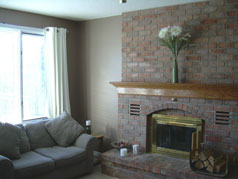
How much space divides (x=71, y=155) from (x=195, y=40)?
97.7 inches

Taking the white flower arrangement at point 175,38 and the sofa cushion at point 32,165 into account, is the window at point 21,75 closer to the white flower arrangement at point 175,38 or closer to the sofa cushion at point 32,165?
the sofa cushion at point 32,165

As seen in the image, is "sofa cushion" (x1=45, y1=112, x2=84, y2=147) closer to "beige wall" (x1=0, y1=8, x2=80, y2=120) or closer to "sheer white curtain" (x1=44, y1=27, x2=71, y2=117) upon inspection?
"sheer white curtain" (x1=44, y1=27, x2=71, y2=117)

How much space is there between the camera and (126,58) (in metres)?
4.35

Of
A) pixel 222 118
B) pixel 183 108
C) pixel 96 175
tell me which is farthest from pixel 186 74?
pixel 96 175

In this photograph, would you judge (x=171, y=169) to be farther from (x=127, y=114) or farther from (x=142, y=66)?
(x=142, y=66)

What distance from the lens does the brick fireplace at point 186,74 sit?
3.45m

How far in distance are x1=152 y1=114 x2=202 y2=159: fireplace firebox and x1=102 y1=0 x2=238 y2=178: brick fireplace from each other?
102 millimetres

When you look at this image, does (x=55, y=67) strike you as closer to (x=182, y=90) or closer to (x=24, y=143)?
(x=24, y=143)

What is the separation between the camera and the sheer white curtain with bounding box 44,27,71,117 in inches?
183

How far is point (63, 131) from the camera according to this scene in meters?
4.16

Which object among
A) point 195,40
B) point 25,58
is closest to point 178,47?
point 195,40

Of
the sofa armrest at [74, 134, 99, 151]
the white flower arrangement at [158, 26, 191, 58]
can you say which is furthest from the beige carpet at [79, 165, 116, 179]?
the white flower arrangement at [158, 26, 191, 58]

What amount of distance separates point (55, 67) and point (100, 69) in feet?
2.81

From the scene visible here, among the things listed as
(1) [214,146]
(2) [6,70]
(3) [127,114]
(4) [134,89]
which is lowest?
(1) [214,146]
